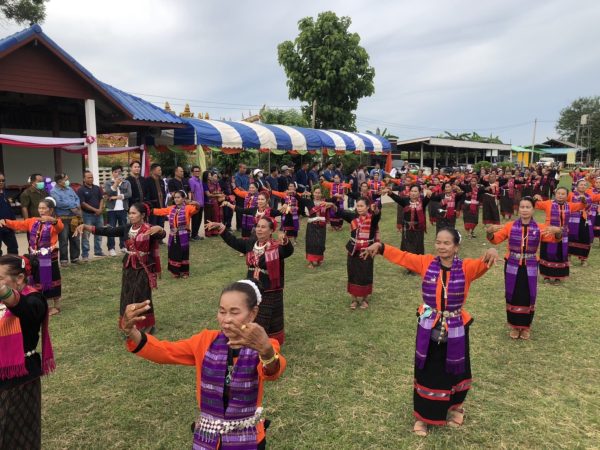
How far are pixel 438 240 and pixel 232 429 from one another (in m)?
2.16

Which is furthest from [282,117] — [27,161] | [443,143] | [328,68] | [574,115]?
[574,115]

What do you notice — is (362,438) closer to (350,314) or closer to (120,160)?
(350,314)

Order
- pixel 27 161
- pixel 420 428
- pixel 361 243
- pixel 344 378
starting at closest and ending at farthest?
pixel 420 428 < pixel 344 378 < pixel 361 243 < pixel 27 161

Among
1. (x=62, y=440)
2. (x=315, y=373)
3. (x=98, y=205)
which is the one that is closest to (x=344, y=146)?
(x=98, y=205)

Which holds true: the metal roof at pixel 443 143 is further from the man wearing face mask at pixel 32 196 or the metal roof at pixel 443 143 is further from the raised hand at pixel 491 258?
the raised hand at pixel 491 258

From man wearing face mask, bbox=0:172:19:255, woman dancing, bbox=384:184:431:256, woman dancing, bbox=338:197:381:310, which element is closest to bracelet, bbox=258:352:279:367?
woman dancing, bbox=338:197:381:310

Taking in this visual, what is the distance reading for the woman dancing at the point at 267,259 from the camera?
4.63 metres

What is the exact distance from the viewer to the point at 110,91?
11.6 metres

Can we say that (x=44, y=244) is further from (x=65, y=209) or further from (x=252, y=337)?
(x=252, y=337)

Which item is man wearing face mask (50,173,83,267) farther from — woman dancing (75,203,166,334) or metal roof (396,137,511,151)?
metal roof (396,137,511,151)

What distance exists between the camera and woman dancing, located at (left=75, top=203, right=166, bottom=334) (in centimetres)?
516

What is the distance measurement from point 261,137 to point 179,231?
8359 mm

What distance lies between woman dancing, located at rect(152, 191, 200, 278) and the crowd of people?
2 centimetres

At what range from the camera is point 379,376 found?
446 cm
